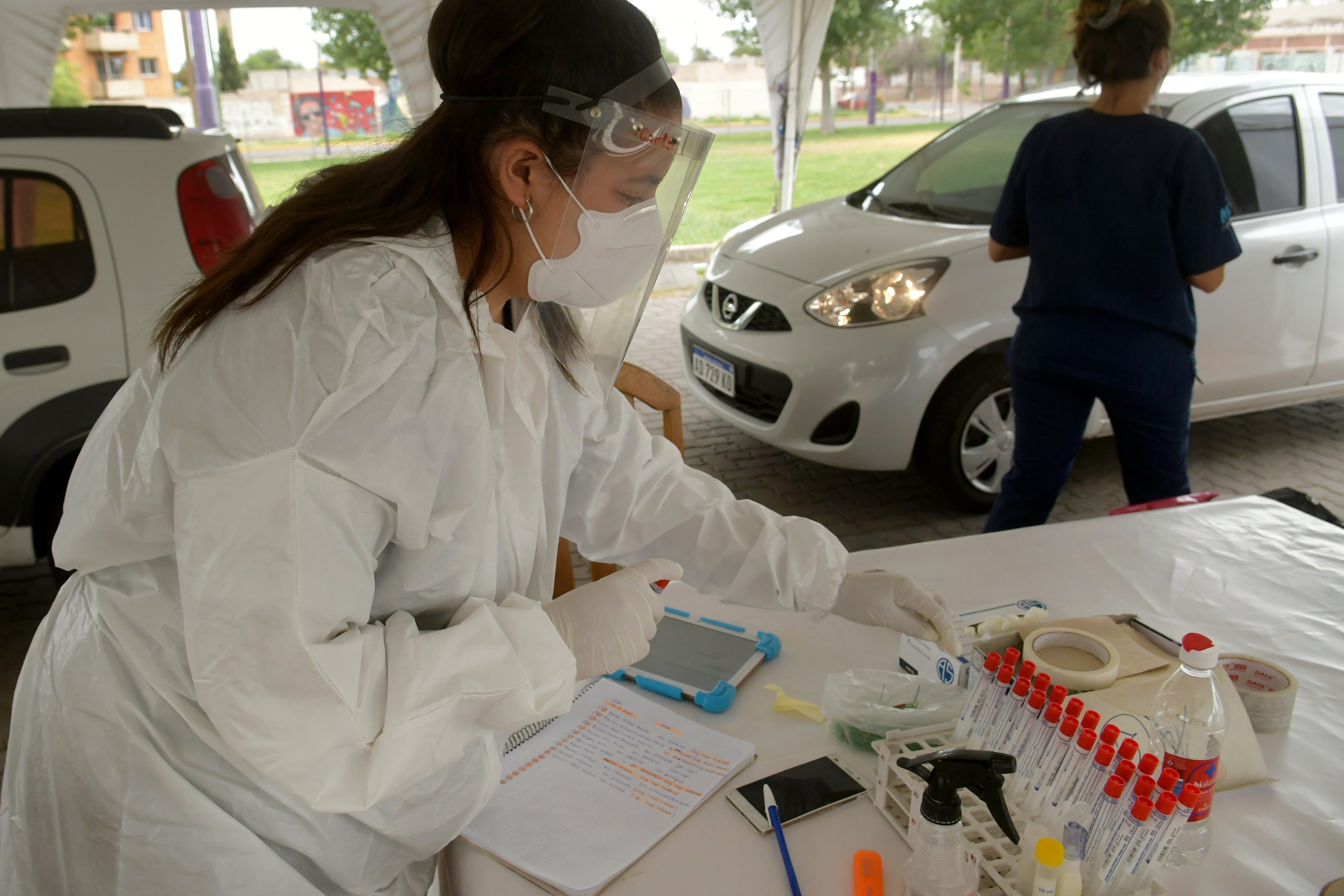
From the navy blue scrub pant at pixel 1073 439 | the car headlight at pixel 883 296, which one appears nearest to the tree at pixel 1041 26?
the car headlight at pixel 883 296

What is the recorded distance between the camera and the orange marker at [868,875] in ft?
3.20

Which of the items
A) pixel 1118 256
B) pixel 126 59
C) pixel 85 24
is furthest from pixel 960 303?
pixel 126 59

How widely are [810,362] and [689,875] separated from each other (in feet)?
8.23

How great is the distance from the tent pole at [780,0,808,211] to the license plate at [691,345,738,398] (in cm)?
172

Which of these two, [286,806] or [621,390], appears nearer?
[286,806]

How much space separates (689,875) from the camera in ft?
3.35

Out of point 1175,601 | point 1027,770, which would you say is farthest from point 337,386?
point 1175,601

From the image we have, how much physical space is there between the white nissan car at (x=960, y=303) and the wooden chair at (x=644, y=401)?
1423 millimetres

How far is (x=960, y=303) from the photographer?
337 centimetres

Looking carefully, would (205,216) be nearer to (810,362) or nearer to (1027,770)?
(810,362)

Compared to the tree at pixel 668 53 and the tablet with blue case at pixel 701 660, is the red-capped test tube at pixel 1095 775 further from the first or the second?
the tree at pixel 668 53

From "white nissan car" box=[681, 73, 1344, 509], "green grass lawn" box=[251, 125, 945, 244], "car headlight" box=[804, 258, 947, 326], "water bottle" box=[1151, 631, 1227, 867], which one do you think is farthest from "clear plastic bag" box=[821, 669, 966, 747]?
"green grass lawn" box=[251, 125, 945, 244]

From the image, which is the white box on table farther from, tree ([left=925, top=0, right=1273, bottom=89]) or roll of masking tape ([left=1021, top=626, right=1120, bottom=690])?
tree ([left=925, top=0, right=1273, bottom=89])

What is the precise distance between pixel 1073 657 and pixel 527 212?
874 millimetres
